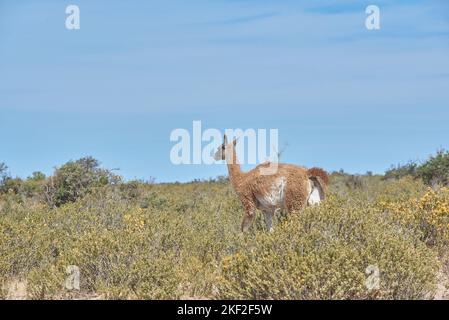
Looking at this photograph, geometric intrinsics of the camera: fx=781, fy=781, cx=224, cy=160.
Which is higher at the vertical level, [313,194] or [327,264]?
[313,194]

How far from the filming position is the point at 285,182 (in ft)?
43.4

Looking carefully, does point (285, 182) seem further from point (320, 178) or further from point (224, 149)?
point (224, 149)

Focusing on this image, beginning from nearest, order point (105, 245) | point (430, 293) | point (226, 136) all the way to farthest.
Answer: point (430, 293) < point (105, 245) < point (226, 136)

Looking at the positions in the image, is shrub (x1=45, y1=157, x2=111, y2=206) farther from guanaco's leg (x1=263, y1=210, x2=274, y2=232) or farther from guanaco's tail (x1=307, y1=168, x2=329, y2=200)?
guanaco's tail (x1=307, y1=168, x2=329, y2=200)

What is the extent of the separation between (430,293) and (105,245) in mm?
4118

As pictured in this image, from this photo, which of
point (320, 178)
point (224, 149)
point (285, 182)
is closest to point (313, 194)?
point (320, 178)

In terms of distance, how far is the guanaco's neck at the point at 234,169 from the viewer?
14.7m

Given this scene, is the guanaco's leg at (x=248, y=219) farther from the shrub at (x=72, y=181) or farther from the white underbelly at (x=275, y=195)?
the shrub at (x=72, y=181)

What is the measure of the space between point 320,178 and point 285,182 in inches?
23.3

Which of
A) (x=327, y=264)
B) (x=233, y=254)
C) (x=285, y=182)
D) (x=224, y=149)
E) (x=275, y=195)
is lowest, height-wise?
(x=233, y=254)

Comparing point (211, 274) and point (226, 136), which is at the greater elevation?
point (226, 136)
